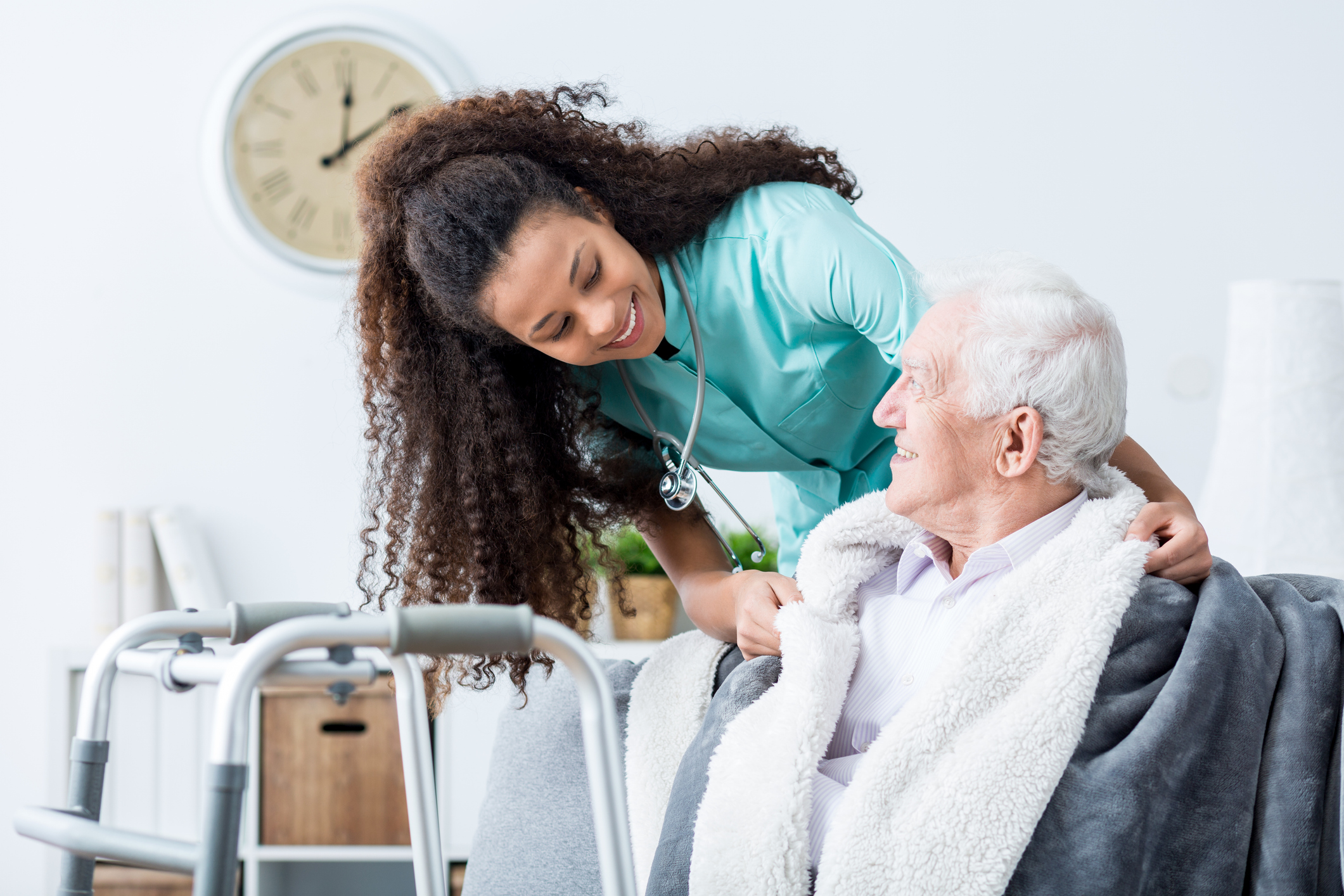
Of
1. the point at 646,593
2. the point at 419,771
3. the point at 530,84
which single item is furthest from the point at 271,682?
the point at 530,84

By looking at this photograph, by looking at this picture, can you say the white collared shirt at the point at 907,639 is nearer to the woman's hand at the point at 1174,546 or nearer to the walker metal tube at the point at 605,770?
the woman's hand at the point at 1174,546

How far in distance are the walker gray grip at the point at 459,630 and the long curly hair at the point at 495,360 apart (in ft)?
1.88

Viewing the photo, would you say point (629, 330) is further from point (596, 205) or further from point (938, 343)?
point (938, 343)

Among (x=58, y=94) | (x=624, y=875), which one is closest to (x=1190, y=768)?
(x=624, y=875)

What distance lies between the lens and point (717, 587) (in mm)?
1353

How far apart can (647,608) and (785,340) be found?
113 cm

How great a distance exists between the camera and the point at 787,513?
5.70ft

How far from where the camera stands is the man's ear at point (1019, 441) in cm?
110

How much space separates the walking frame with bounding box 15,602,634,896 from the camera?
26.9 inches

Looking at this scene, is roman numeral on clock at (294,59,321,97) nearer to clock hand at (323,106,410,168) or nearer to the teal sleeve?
clock hand at (323,106,410,168)

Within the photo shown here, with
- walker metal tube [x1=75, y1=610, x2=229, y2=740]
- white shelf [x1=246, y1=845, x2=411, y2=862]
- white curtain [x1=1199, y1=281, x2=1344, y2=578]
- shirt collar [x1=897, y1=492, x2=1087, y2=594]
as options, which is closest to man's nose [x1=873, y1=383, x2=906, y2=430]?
shirt collar [x1=897, y1=492, x2=1087, y2=594]

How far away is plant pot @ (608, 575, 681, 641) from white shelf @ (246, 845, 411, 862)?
2.08 feet

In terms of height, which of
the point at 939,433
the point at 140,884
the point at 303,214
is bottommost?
the point at 140,884

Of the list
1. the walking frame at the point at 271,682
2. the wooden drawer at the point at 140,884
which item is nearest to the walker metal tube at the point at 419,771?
the walking frame at the point at 271,682
